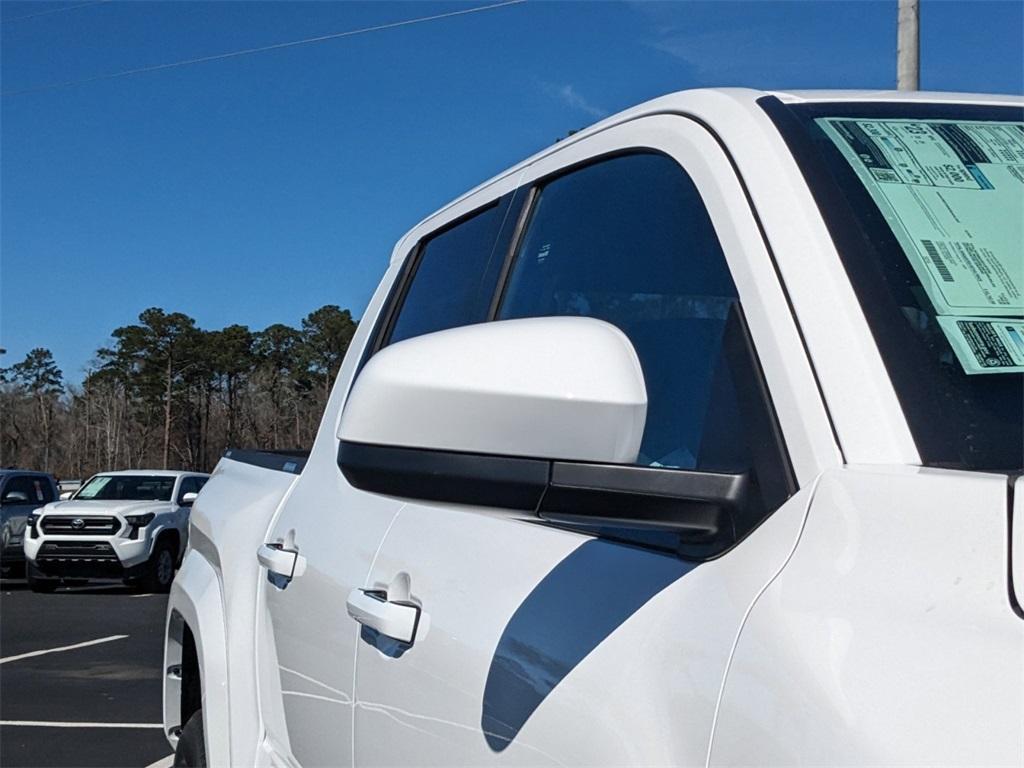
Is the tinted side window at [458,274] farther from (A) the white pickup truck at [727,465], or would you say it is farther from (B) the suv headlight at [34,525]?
(B) the suv headlight at [34,525]

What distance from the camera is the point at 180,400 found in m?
81.1

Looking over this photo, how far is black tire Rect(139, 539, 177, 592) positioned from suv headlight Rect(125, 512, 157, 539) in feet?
1.29

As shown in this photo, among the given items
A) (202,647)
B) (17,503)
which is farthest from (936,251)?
(17,503)

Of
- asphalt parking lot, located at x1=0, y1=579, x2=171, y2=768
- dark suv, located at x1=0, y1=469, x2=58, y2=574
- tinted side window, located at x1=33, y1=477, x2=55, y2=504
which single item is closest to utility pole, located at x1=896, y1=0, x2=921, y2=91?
asphalt parking lot, located at x1=0, y1=579, x2=171, y2=768

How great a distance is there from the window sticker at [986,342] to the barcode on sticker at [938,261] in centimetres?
6

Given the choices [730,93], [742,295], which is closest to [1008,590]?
[742,295]

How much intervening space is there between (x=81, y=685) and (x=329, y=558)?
7.51 metres

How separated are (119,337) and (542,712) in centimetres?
7966

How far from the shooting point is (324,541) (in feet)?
8.31

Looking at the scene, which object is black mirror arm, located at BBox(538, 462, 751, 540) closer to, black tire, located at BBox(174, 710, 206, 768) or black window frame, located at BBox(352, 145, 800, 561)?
black window frame, located at BBox(352, 145, 800, 561)

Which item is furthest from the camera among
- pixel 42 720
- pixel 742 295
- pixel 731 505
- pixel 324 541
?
pixel 42 720

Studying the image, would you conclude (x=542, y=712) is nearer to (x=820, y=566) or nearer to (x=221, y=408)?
(x=820, y=566)

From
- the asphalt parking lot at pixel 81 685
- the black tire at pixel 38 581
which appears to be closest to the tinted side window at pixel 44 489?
the black tire at pixel 38 581

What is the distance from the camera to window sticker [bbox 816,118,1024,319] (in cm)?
145
